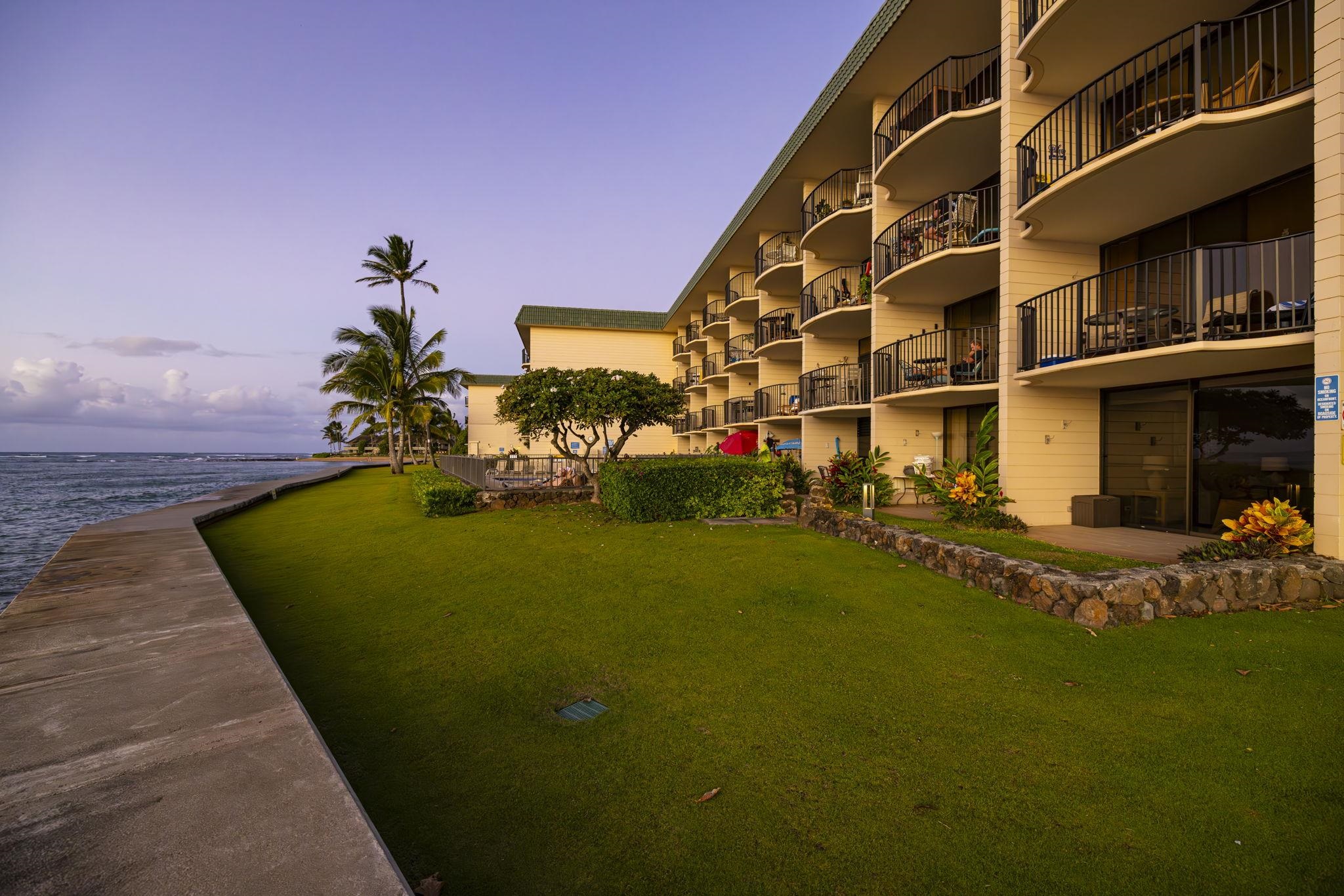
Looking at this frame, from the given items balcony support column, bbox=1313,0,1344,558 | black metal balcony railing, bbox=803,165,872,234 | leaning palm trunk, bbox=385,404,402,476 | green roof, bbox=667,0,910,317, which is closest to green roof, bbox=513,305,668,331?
leaning palm trunk, bbox=385,404,402,476

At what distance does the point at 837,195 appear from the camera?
722 inches

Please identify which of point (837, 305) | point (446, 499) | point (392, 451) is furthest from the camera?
point (392, 451)

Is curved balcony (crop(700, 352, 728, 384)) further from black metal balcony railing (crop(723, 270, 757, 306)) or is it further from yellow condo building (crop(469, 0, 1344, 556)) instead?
yellow condo building (crop(469, 0, 1344, 556))

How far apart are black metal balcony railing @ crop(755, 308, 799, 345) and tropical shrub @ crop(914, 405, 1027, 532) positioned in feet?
33.3

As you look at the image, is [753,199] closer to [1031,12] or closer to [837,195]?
[837,195]

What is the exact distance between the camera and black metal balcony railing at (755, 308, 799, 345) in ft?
69.7

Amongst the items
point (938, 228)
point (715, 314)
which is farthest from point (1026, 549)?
point (715, 314)

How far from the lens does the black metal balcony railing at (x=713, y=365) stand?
29.6 meters

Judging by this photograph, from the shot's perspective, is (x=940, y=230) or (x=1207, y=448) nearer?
(x=1207, y=448)

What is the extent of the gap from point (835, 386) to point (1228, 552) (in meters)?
11.8

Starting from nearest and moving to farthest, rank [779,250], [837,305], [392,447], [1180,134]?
[1180,134], [837,305], [779,250], [392,447]

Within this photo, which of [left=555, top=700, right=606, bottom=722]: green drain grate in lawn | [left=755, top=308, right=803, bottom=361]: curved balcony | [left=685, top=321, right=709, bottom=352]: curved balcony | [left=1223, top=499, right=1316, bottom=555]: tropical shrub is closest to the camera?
[left=555, top=700, right=606, bottom=722]: green drain grate in lawn

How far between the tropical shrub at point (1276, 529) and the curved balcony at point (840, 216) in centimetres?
1138

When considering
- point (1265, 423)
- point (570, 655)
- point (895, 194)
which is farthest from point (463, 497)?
point (1265, 423)
